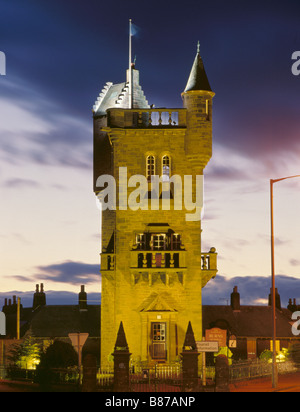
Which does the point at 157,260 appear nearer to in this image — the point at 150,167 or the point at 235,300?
the point at 150,167

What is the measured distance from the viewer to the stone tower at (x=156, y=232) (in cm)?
4703

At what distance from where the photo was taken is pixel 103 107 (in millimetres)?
54281

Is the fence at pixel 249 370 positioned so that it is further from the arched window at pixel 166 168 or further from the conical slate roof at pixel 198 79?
the conical slate roof at pixel 198 79

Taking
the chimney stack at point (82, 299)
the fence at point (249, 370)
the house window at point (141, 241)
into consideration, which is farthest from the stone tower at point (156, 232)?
the chimney stack at point (82, 299)

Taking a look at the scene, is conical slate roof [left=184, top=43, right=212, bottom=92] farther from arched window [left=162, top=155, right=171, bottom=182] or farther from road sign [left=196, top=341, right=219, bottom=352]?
road sign [left=196, top=341, right=219, bottom=352]

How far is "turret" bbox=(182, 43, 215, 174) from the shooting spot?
48031mm

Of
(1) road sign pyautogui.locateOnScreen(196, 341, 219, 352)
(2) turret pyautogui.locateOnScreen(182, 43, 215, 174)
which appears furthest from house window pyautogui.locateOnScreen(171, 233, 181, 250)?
(1) road sign pyautogui.locateOnScreen(196, 341, 219, 352)

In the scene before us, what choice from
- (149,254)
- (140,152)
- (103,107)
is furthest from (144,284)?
(103,107)

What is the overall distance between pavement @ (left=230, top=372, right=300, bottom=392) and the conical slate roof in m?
17.5

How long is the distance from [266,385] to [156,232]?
430 inches

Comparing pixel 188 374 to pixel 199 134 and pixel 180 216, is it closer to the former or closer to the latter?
pixel 180 216

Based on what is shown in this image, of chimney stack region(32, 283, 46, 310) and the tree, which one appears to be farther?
chimney stack region(32, 283, 46, 310)

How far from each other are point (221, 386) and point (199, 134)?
634 inches
